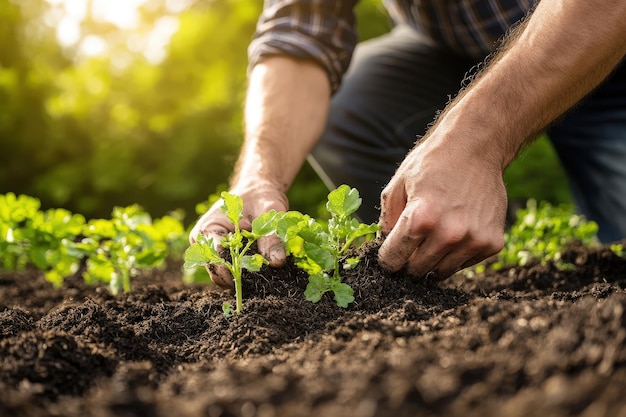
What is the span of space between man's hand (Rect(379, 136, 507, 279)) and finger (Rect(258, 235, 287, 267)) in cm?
33

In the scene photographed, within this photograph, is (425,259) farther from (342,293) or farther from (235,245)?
(235,245)

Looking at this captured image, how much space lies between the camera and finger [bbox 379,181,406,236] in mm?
1853

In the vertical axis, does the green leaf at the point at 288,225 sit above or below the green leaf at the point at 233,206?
below

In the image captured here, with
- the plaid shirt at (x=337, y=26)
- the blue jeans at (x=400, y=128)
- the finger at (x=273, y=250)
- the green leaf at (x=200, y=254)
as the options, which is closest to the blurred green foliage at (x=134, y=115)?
the blue jeans at (x=400, y=128)

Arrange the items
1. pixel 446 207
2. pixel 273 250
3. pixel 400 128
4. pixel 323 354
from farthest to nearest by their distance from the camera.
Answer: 1. pixel 400 128
2. pixel 273 250
3. pixel 446 207
4. pixel 323 354

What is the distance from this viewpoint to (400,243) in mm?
1807

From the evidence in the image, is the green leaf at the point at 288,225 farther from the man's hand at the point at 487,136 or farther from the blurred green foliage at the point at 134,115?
the blurred green foliage at the point at 134,115

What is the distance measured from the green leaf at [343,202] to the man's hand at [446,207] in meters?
0.10

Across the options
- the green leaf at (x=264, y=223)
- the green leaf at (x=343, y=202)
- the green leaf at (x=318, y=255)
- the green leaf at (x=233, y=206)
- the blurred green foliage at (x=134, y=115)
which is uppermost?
the blurred green foliage at (x=134, y=115)

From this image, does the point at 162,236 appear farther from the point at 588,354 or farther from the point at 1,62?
the point at 1,62

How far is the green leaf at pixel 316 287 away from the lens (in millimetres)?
1849

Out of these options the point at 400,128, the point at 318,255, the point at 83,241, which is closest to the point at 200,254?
the point at 318,255

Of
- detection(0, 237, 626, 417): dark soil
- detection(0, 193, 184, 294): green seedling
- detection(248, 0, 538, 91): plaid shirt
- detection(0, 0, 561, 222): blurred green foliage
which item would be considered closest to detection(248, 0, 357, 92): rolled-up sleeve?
detection(248, 0, 538, 91): plaid shirt

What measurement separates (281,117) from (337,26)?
667 mm
